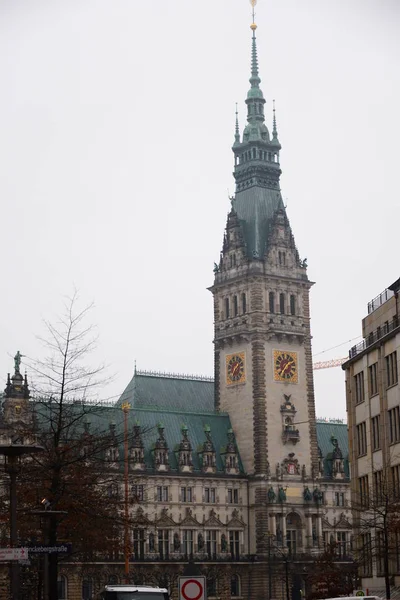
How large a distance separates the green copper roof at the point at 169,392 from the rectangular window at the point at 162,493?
49.6ft

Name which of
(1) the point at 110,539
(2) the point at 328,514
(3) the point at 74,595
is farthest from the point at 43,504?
Answer: (2) the point at 328,514

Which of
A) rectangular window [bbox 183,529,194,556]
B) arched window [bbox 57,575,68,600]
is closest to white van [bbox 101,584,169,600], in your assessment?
arched window [bbox 57,575,68,600]

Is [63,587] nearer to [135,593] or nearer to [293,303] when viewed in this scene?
[293,303]

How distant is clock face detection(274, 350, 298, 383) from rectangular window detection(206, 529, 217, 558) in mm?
20609

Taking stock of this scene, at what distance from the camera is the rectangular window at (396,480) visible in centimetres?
7811

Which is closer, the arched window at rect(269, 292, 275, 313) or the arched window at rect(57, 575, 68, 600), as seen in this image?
the arched window at rect(57, 575, 68, 600)

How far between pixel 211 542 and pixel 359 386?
2685 inches

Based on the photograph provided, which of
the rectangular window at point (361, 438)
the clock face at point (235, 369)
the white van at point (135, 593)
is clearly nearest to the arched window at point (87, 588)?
the clock face at point (235, 369)

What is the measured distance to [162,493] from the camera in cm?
15712

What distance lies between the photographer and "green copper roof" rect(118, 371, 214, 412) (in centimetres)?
17400

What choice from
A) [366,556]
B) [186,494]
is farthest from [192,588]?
[186,494]

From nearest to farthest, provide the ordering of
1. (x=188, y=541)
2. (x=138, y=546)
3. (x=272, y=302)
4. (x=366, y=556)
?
(x=366, y=556) → (x=138, y=546) → (x=188, y=541) → (x=272, y=302)

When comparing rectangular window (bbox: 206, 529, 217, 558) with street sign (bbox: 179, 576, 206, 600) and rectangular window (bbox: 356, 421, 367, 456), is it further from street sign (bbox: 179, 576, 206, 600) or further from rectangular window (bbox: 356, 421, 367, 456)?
street sign (bbox: 179, 576, 206, 600)

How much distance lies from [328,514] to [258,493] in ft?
44.9
